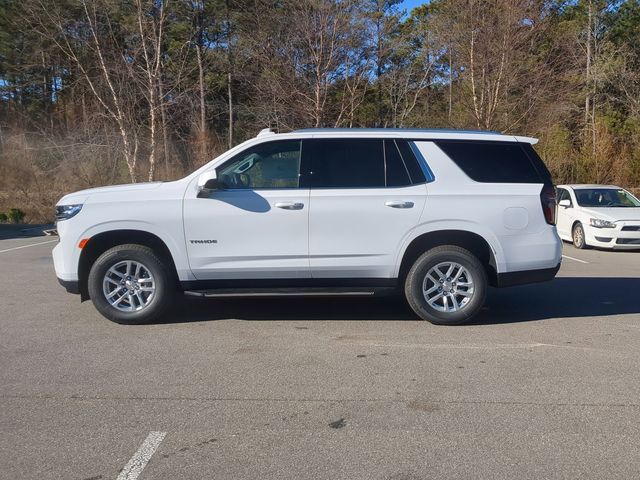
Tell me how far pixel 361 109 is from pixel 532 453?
106 feet

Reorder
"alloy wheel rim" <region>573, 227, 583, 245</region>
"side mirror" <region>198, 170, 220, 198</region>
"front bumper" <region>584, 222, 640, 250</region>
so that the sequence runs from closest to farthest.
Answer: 1. "side mirror" <region>198, 170, 220, 198</region>
2. "front bumper" <region>584, 222, 640, 250</region>
3. "alloy wheel rim" <region>573, 227, 583, 245</region>

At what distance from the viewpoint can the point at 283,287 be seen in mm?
6609

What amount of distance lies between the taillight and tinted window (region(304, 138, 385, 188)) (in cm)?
171

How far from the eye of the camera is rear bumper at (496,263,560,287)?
6652 mm

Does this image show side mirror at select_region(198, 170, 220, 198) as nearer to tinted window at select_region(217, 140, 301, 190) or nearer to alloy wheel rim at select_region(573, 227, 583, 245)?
tinted window at select_region(217, 140, 301, 190)

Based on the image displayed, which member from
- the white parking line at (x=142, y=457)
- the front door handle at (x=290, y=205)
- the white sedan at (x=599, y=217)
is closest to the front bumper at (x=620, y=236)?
the white sedan at (x=599, y=217)

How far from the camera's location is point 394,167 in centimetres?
665

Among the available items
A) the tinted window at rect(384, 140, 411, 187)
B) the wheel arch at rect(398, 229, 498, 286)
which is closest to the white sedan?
the wheel arch at rect(398, 229, 498, 286)

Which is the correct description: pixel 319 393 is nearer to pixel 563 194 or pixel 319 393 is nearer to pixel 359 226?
pixel 359 226

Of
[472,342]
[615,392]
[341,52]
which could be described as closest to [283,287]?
[472,342]

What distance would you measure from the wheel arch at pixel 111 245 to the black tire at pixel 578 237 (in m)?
10.7

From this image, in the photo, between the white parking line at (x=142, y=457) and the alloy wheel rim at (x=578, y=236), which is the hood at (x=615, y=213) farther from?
the white parking line at (x=142, y=457)

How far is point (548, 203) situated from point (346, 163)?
2180mm

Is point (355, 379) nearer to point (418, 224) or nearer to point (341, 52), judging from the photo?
point (418, 224)
